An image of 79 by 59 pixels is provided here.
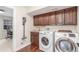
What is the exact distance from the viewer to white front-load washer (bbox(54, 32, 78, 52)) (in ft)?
5.48

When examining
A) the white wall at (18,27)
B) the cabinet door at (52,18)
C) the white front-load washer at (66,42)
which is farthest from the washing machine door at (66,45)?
the white wall at (18,27)

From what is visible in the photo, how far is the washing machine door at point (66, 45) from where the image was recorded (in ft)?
5.46

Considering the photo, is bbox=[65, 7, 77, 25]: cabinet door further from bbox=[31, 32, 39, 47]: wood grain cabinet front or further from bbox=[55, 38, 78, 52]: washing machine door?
bbox=[31, 32, 39, 47]: wood grain cabinet front

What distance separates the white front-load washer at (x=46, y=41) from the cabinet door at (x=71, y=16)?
673mm

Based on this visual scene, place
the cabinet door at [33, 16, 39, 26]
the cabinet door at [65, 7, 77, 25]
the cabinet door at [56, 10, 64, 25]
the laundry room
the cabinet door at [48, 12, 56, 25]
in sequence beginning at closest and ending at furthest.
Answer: the laundry room < the cabinet door at [65, 7, 77, 25] < the cabinet door at [56, 10, 64, 25] < the cabinet door at [48, 12, 56, 25] < the cabinet door at [33, 16, 39, 26]

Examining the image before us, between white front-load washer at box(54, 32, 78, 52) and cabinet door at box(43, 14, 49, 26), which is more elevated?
cabinet door at box(43, 14, 49, 26)

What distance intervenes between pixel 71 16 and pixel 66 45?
933mm

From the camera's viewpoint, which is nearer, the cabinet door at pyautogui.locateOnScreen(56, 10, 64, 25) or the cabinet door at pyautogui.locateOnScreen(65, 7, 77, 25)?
the cabinet door at pyautogui.locateOnScreen(65, 7, 77, 25)

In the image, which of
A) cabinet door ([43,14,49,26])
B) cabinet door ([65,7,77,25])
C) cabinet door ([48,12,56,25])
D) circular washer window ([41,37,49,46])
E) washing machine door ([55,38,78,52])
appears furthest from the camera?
cabinet door ([43,14,49,26])

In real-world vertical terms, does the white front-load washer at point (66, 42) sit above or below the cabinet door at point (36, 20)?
below

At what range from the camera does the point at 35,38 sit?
10.1ft

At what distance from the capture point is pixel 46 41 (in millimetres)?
2262

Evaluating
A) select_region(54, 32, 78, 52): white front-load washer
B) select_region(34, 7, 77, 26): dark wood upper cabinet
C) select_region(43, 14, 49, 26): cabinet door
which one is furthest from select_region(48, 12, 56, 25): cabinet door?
select_region(54, 32, 78, 52): white front-load washer

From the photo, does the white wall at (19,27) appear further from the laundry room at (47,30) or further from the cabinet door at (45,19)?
the cabinet door at (45,19)
